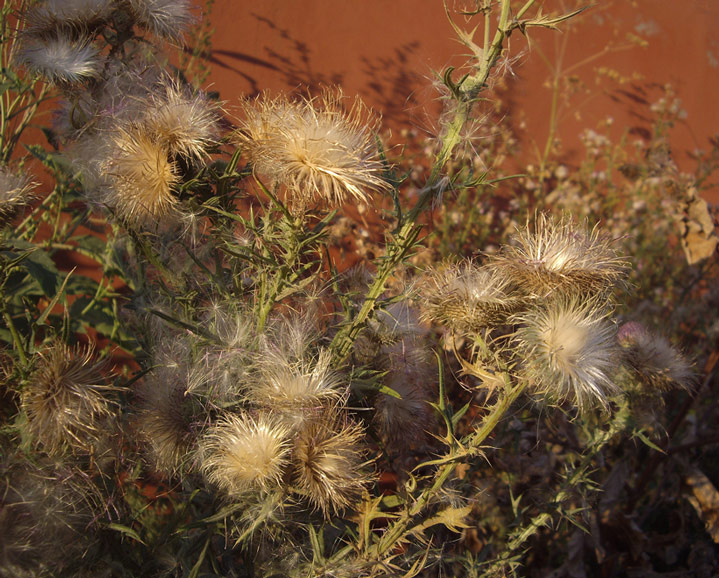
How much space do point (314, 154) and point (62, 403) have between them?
591 millimetres

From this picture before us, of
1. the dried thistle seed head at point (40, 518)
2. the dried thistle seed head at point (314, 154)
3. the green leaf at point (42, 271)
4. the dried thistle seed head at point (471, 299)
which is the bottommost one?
the dried thistle seed head at point (40, 518)

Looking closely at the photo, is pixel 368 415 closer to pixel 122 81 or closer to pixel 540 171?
pixel 122 81

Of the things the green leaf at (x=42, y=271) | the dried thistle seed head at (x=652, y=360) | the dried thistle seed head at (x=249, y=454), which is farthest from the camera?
the green leaf at (x=42, y=271)

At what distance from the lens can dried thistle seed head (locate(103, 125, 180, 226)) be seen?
1.15 meters

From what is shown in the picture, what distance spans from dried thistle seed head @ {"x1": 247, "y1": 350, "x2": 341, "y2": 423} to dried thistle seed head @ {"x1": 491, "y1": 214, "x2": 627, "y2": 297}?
15.6 inches

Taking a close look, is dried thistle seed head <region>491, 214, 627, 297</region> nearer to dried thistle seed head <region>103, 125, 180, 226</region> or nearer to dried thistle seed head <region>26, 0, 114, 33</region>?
dried thistle seed head <region>103, 125, 180, 226</region>

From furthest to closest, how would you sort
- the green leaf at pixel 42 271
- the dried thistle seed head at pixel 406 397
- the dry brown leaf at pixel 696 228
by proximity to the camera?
the dry brown leaf at pixel 696 228 < the green leaf at pixel 42 271 < the dried thistle seed head at pixel 406 397

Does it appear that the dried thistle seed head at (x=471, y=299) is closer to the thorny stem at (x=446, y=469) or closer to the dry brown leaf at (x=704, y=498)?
the thorny stem at (x=446, y=469)

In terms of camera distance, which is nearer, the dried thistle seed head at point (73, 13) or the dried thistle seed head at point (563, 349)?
the dried thistle seed head at point (563, 349)

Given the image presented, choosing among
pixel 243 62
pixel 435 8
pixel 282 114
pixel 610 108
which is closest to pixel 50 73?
pixel 282 114

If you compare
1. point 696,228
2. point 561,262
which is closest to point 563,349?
point 561,262

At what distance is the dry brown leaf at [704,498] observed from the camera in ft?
7.38

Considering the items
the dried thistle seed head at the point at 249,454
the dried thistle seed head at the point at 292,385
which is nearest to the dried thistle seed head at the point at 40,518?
the dried thistle seed head at the point at 249,454

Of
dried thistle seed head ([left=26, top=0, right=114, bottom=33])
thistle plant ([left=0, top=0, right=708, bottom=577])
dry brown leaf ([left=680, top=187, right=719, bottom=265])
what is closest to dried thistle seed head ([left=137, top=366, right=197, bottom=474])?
thistle plant ([left=0, top=0, right=708, bottom=577])
